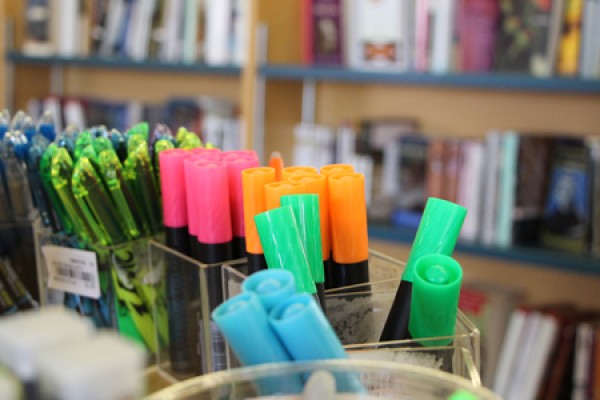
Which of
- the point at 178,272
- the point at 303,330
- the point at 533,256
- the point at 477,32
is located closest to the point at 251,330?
the point at 303,330

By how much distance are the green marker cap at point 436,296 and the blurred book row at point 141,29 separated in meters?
1.67

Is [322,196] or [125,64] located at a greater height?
[125,64]

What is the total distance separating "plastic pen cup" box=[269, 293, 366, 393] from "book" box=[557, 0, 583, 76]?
139cm

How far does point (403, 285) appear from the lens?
20.5 inches

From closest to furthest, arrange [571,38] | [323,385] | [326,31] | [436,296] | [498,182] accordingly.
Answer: [323,385]
[436,296]
[571,38]
[498,182]
[326,31]

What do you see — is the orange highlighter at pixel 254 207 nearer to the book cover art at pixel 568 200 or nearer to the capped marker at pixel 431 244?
the capped marker at pixel 431 244

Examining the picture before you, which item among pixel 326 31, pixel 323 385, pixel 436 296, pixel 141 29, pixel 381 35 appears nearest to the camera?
pixel 323 385

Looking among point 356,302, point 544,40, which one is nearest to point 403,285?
point 356,302

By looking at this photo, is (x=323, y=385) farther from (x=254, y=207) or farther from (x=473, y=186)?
(x=473, y=186)

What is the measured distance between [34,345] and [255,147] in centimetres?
187

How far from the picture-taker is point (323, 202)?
0.56 m

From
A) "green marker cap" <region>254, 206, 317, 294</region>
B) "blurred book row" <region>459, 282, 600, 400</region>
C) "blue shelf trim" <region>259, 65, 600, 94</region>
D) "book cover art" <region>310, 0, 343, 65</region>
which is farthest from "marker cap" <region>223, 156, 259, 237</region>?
"book cover art" <region>310, 0, 343, 65</region>

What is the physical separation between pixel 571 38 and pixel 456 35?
10.9 inches

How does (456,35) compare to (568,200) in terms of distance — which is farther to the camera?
(456,35)
